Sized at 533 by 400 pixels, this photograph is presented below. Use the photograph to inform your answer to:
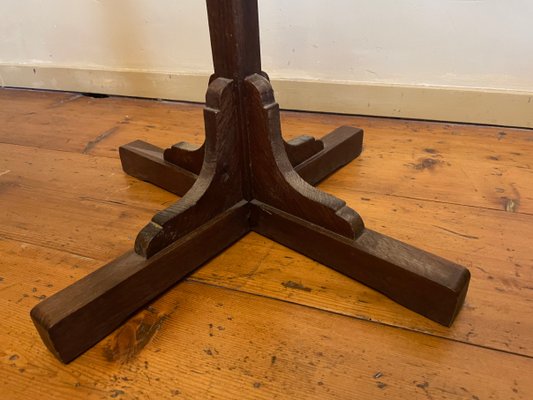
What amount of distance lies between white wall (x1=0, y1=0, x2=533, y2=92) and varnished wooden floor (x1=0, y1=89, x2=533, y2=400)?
0.20 m

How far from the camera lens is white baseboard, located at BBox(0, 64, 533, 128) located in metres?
1.20

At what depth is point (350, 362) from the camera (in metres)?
0.59

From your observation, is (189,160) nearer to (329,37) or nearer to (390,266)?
(390,266)

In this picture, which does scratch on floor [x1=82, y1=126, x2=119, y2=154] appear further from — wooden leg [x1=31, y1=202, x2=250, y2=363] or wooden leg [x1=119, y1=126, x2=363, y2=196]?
wooden leg [x1=31, y1=202, x2=250, y2=363]

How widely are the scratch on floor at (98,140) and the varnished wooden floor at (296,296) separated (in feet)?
0.14

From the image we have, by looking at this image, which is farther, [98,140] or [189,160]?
[98,140]

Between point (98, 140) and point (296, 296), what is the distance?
86 centimetres

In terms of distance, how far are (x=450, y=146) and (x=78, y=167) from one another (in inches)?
37.4

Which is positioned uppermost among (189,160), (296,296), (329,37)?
(329,37)

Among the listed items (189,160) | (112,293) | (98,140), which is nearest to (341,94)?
(189,160)

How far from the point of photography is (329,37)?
4.17 ft

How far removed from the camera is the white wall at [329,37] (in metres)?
1.14

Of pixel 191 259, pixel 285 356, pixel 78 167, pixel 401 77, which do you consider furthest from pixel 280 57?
pixel 285 356

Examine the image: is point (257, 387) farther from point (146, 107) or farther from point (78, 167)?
point (146, 107)
